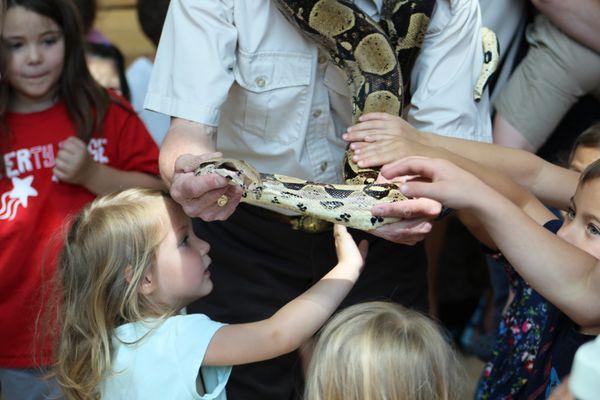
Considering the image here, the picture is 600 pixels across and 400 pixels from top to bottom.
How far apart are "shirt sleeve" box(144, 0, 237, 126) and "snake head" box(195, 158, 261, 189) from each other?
0.33 m

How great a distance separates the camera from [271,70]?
8.79 feet

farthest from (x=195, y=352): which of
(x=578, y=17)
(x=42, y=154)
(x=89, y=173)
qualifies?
(x=578, y=17)

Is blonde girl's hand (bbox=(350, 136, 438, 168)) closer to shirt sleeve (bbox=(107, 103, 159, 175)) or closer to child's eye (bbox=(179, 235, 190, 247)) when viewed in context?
child's eye (bbox=(179, 235, 190, 247))

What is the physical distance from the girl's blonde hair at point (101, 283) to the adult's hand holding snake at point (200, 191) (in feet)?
0.45

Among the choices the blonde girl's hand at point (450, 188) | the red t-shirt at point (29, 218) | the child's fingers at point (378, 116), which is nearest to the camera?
the blonde girl's hand at point (450, 188)

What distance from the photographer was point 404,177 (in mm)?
2371

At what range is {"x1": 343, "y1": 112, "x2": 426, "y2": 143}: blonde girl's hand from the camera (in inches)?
97.0

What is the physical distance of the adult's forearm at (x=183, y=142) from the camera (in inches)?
98.0

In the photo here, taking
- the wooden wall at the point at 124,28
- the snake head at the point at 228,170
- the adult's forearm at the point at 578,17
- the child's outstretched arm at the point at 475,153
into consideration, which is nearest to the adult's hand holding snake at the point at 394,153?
the child's outstretched arm at the point at 475,153

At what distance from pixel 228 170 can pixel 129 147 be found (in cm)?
131

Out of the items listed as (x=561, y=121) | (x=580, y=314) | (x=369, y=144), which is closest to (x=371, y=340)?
(x=580, y=314)

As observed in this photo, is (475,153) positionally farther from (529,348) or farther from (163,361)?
(163,361)

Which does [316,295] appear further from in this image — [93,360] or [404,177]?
[93,360]

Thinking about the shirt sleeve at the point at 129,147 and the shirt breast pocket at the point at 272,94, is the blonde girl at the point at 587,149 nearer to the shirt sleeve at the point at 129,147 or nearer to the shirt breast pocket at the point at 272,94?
the shirt breast pocket at the point at 272,94
